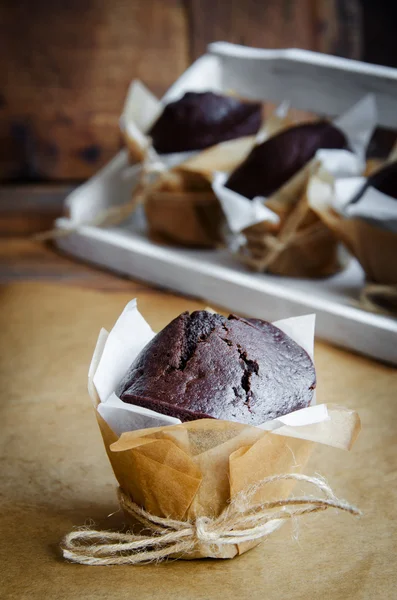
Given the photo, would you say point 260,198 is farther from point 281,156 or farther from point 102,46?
point 102,46

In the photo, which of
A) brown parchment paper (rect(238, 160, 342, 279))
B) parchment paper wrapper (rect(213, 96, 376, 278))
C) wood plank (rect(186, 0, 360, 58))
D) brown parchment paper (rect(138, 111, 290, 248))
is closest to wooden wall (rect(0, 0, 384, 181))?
wood plank (rect(186, 0, 360, 58))

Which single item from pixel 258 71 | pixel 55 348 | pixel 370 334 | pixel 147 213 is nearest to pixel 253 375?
pixel 370 334

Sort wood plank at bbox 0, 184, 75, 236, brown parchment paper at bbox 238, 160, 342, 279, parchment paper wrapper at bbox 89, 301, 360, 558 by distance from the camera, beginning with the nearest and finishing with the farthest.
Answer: parchment paper wrapper at bbox 89, 301, 360, 558 < brown parchment paper at bbox 238, 160, 342, 279 < wood plank at bbox 0, 184, 75, 236

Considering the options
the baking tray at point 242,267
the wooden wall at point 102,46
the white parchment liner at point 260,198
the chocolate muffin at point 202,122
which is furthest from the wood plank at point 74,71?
the white parchment liner at point 260,198

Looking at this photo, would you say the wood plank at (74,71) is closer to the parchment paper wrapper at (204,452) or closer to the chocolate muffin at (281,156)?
the chocolate muffin at (281,156)

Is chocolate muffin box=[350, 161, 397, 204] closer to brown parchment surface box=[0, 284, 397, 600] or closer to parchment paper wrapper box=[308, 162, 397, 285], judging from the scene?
parchment paper wrapper box=[308, 162, 397, 285]

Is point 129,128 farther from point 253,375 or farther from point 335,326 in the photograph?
point 253,375
